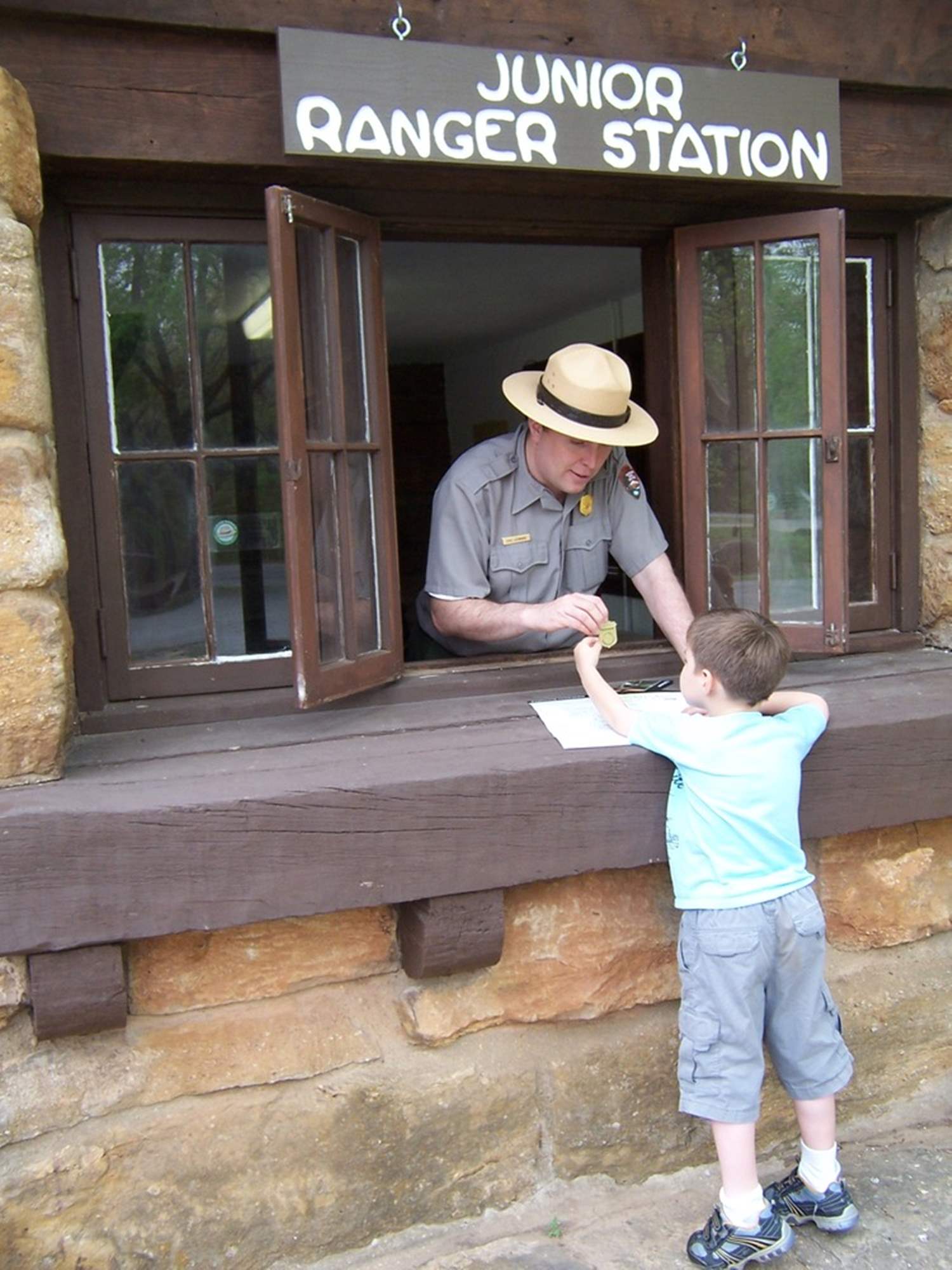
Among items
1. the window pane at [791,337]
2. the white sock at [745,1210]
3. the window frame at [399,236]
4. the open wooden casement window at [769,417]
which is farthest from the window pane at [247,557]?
the white sock at [745,1210]

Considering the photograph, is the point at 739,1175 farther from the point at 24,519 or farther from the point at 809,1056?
the point at 24,519

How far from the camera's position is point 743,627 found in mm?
2334

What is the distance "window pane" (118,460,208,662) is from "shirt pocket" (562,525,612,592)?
108 centimetres

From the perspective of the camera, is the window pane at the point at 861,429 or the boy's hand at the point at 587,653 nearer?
the boy's hand at the point at 587,653

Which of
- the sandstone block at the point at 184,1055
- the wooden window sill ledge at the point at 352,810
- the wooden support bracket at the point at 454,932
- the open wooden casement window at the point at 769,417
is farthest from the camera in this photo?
the open wooden casement window at the point at 769,417

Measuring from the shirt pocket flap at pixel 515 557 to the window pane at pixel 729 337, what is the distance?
0.58 m

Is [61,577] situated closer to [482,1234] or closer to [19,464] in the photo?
[19,464]

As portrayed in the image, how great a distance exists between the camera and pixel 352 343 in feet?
8.79

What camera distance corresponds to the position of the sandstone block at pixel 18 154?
2146mm

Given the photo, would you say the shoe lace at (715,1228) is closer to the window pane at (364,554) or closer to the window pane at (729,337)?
the window pane at (364,554)

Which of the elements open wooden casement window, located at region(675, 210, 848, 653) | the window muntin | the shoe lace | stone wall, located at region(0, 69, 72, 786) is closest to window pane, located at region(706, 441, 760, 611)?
open wooden casement window, located at region(675, 210, 848, 653)

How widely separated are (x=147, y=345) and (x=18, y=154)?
0.53 metres

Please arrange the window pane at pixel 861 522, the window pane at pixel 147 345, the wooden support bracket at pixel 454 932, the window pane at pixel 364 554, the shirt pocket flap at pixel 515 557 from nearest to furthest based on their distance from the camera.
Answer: the wooden support bracket at pixel 454 932
the window pane at pixel 147 345
the window pane at pixel 364 554
the shirt pocket flap at pixel 515 557
the window pane at pixel 861 522

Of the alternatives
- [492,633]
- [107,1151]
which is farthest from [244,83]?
[107,1151]
